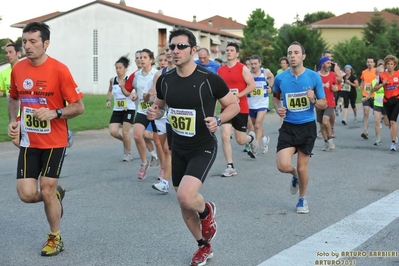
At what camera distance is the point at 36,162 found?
6059 mm

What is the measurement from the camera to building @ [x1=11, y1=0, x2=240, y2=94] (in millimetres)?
57781

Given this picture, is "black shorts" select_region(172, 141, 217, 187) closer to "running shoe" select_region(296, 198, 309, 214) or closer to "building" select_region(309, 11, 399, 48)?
"running shoe" select_region(296, 198, 309, 214)

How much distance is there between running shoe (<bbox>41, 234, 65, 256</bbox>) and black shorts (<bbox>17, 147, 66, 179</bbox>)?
0.57m

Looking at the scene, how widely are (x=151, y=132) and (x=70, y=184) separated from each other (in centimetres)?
162

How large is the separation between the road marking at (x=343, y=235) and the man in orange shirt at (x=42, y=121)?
6.61ft

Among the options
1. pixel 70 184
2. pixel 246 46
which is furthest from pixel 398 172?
pixel 246 46

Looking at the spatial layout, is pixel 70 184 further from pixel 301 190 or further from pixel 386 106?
pixel 386 106

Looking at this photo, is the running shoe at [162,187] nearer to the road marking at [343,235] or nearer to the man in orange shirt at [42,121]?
the road marking at [343,235]

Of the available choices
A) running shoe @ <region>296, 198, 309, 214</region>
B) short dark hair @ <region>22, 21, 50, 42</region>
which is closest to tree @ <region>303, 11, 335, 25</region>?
running shoe @ <region>296, 198, 309, 214</region>

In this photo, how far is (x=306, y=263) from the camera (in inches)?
222

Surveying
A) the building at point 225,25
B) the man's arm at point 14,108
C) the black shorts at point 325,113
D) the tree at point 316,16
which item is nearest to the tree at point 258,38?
the building at point 225,25

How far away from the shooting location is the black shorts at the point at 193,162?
579 cm

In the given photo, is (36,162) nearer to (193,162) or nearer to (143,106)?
(193,162)

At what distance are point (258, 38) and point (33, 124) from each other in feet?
235
